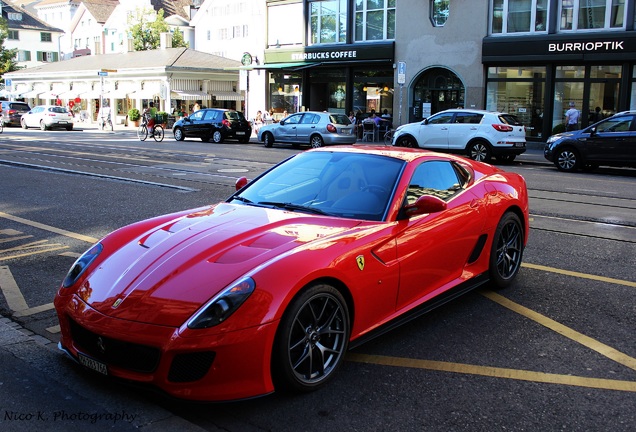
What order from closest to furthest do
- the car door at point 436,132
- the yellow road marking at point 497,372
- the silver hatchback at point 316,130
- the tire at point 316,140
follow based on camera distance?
the yellow road marking at point 497,372 → the car door at point 436,132 → the silver hatchback at point 316,130 → the tire at point 316,140

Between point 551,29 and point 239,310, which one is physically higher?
point 551,29

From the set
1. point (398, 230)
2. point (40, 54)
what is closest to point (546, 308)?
point (398, 230)

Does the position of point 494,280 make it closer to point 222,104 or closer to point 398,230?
point 398,230

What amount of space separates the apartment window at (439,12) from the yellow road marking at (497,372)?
90.7 ft

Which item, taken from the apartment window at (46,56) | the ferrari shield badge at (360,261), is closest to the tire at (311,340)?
the ferrari shield badge at (360,261)

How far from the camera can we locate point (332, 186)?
4.96 metres

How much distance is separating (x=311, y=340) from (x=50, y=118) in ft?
136

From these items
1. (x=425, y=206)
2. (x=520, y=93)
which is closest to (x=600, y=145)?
(x=520, y=93)

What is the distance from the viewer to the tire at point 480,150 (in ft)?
66.9

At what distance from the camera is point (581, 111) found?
2627 cm

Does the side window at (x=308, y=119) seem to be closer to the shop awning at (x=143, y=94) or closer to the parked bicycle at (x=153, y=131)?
the parked bicycle at (x=153, y=131)

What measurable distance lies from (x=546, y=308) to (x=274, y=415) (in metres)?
2.91

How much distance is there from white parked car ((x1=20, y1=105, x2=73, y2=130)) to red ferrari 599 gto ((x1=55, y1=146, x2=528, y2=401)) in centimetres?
3945

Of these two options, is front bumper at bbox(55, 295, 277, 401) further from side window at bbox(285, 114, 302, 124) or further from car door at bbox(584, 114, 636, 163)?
side window at bbox(285, 114, 302, 124)
